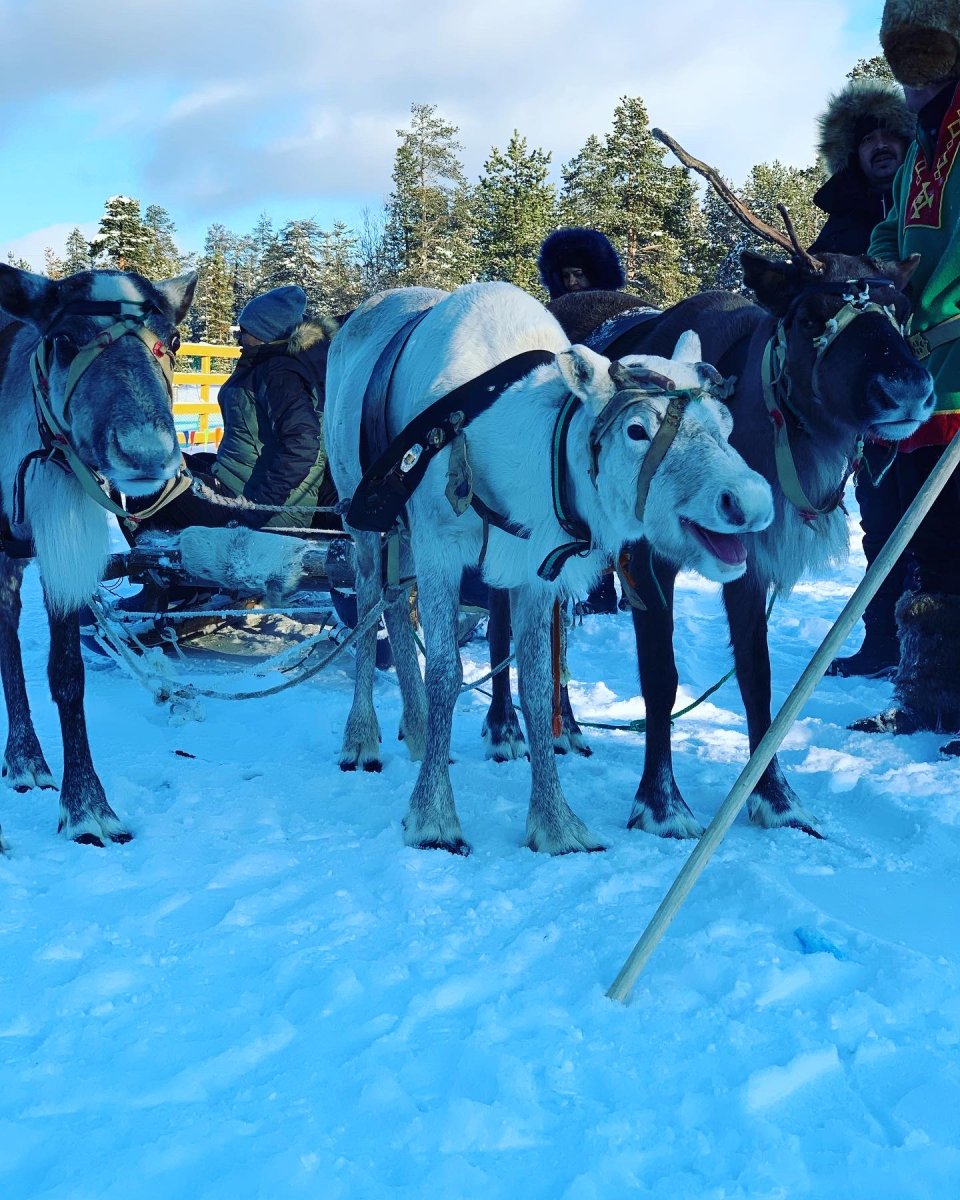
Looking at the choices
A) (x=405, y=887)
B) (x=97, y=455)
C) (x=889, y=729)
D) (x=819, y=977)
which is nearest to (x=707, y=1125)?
(x=819, y=977)

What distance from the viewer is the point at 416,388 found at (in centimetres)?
371

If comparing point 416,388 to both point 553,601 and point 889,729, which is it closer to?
point 553,601

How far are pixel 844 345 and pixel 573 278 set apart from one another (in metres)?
3.51

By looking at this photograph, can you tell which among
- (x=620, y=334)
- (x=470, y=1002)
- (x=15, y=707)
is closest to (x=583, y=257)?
(x=620, y=334)

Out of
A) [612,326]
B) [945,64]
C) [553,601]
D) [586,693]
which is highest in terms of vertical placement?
[945,64]

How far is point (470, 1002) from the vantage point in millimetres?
2402

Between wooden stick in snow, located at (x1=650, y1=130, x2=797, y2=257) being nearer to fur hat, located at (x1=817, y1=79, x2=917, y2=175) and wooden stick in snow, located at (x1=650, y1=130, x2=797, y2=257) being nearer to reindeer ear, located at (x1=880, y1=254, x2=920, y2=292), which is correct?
reindeer ear, located at (x1=880, y1=254, x2=920, y2=292)

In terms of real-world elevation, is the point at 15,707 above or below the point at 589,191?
below

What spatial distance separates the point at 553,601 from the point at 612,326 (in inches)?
61.0

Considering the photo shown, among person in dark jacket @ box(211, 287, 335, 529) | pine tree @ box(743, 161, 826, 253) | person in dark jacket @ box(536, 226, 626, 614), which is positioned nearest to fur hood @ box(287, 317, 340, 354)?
person in dark jacket @ box(211, 287, 335, 529)

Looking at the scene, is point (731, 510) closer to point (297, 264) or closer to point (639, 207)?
point (639, 207)

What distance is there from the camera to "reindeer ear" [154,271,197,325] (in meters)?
3.52

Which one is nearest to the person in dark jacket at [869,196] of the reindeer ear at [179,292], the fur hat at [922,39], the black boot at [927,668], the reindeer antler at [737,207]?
the black boot at [927,668]

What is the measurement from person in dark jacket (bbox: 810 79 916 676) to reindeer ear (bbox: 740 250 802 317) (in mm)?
1327
